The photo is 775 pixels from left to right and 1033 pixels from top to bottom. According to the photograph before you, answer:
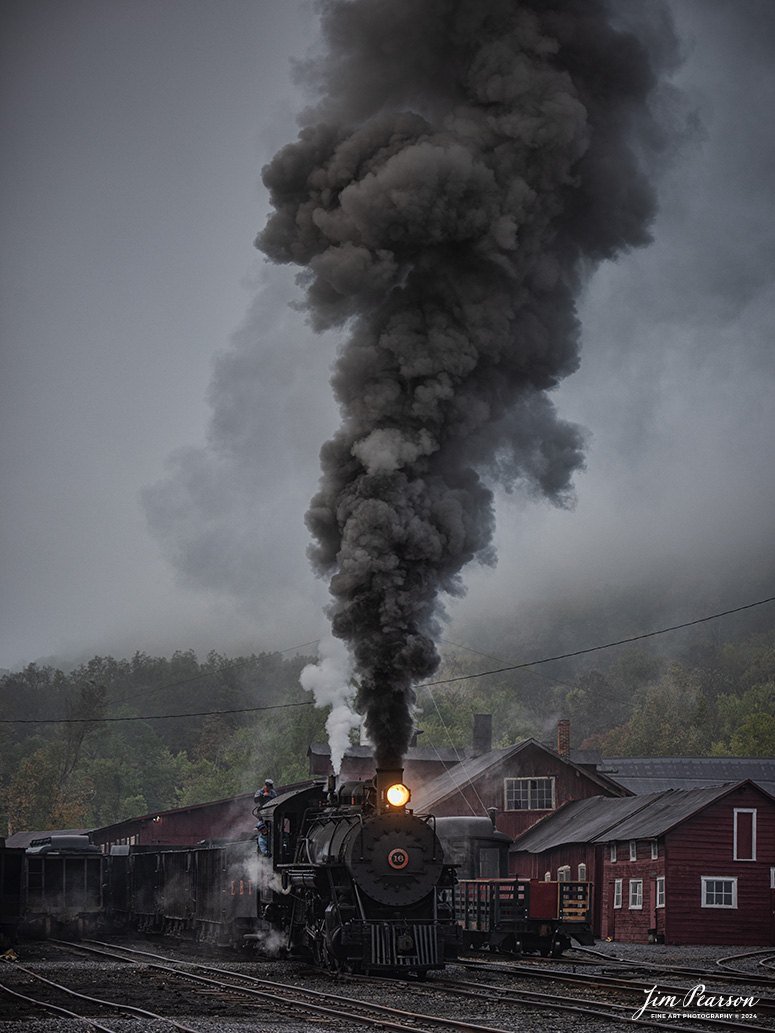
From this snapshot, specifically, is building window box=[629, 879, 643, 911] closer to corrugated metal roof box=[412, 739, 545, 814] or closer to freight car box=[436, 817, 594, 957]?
freight car box=[436, 817, 594, 957]

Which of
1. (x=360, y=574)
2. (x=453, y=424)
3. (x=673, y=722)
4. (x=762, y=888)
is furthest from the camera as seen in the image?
(x=673, y=722)

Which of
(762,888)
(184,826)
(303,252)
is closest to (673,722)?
(184,826)

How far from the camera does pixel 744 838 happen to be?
31922 mm

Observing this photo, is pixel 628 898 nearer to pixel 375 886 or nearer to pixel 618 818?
pixel 618 818

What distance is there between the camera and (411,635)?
1928cm

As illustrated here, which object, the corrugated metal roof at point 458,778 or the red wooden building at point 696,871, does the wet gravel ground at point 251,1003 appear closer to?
the red wooden building at point 696,871

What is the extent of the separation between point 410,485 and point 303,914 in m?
7.34

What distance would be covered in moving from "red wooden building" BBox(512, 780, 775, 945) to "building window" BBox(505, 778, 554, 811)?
1085 centimetres

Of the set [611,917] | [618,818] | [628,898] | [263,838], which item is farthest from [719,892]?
[263,838]

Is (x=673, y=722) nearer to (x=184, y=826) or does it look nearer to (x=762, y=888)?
(x=184, y=826)

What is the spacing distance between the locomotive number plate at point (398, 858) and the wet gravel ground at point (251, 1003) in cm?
159

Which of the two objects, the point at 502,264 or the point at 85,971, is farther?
the point at 502,264

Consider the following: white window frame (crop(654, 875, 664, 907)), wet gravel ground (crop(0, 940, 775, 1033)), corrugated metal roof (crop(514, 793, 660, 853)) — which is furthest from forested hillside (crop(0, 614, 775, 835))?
wet gravel ground (crop(0, 940, 775, 1033))

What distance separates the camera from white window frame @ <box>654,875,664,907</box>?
3131 centimetres
